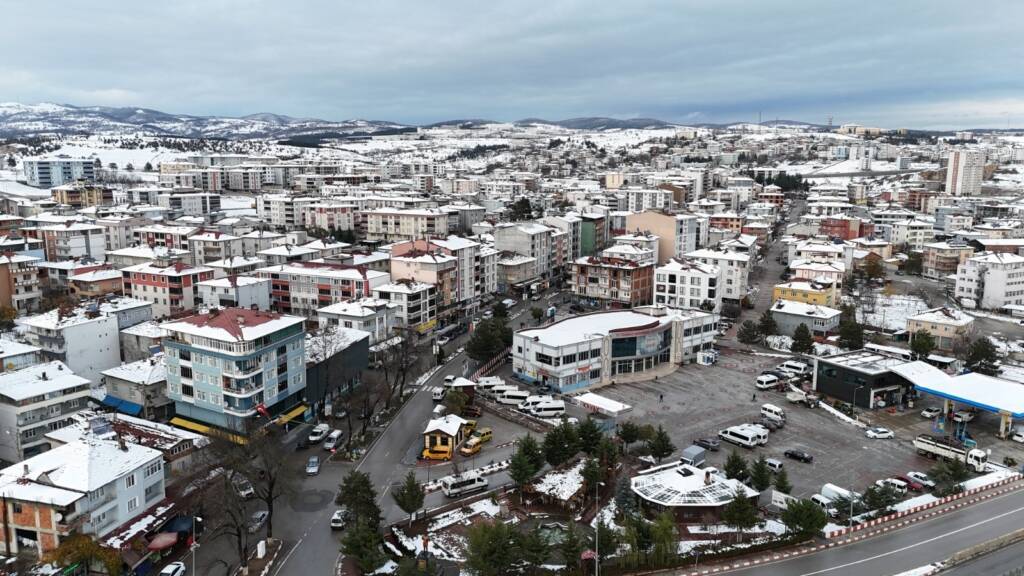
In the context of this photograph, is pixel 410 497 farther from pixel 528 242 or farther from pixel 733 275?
pixel 528 242

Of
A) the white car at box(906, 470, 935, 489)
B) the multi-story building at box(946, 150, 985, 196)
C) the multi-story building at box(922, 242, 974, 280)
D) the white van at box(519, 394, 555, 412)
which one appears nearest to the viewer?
the white car at box(906, 470, 935, 489)

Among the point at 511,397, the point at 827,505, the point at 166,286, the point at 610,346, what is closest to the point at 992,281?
the point at 610,346

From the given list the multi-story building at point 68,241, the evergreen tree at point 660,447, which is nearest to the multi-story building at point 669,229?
the evergreen tree at point 660,447

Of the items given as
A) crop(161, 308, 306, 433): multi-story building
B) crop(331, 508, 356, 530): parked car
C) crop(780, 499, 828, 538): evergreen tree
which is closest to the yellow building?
crop(780, 499, 828, 538): evergreen tree

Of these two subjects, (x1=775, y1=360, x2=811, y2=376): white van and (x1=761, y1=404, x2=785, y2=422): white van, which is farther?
(x1=775, y1=360, x2=811, y2=376): white van

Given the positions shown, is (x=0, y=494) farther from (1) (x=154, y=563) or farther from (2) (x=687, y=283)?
(2) (x=687, y=283)

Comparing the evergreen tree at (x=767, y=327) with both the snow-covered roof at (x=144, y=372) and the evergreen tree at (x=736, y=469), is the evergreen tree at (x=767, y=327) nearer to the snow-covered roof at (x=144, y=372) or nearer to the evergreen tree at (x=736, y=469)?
the evergreen tree at (x=736, y=469)

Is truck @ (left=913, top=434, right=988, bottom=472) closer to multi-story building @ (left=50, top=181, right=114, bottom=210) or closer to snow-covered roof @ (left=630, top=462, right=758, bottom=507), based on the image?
snow-covered roof @ (left=630, top=462, right=758, bottom=507)
